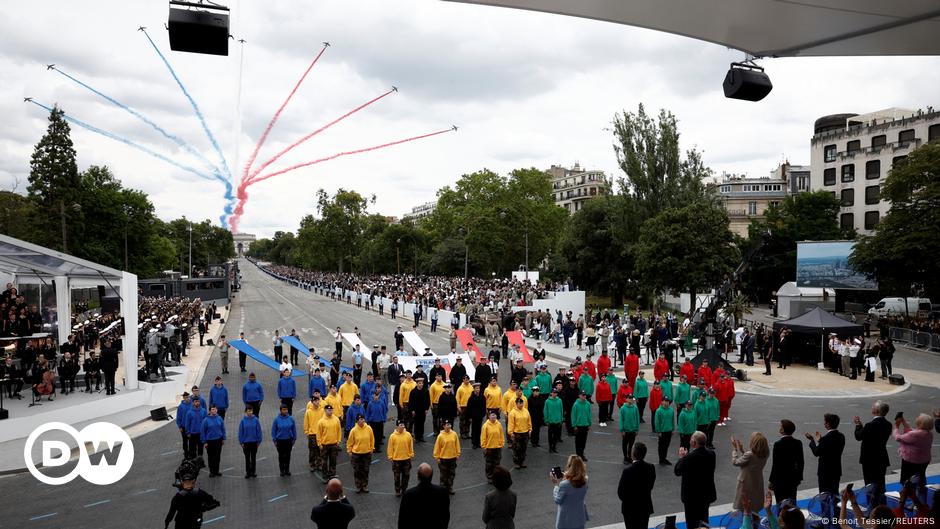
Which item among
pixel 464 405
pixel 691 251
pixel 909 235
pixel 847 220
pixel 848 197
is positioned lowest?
pixel 464 405

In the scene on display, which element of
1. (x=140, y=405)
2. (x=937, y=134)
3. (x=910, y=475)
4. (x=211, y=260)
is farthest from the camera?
(x=211, y=260)

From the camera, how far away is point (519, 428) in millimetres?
11016

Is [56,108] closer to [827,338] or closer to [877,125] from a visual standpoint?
[827,338]

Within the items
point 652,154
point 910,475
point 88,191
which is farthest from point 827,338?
point 88,191

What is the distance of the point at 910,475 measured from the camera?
827cm

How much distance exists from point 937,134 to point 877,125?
605cm

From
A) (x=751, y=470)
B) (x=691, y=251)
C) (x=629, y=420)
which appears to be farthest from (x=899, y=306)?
(x=751, y=470)

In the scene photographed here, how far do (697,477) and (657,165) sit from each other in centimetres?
3866

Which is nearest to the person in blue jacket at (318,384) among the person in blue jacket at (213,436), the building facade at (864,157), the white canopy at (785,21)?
the person in blue jacket at (213,436)

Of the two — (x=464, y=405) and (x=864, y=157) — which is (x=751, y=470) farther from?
(x=864, y=157)

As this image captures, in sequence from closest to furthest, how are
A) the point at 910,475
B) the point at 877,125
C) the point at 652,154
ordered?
the point at 910,475 → the point at 652,154 → the point at 877,125

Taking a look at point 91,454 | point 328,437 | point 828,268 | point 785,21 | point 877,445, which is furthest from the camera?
point 828,268

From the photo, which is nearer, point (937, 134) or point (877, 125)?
point (937, 134)

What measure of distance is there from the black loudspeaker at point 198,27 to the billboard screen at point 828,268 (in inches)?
1704
